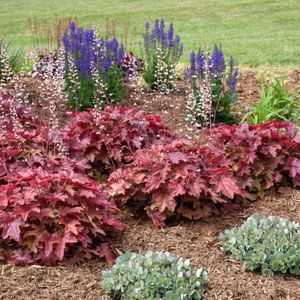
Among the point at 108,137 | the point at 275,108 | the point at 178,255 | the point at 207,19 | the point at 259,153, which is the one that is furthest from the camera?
the point at 207,19

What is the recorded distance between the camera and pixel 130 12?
20922 mm

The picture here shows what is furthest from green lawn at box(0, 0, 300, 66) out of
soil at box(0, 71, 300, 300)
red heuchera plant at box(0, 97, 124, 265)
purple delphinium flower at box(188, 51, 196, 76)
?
red heuchera plant at box(0, 97, 124, 265)

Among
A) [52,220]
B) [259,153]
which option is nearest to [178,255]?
[52,220]

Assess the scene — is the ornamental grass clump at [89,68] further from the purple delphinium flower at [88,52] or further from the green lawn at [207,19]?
the green lawn at [207,19]

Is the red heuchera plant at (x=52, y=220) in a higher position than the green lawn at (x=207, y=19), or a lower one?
higher

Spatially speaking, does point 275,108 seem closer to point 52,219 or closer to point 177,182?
point 177,182

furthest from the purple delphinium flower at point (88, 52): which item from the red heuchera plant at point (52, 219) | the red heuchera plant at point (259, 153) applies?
the red heuchera plant at point (52, 219)

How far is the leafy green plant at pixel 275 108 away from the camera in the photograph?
6.29 metres

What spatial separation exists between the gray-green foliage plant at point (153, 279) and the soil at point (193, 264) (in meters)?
0.11

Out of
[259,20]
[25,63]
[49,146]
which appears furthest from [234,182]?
[259,20]

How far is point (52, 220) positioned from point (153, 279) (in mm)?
794

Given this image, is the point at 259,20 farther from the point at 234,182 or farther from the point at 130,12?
the point at 234,182

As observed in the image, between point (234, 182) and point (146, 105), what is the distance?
8.86 feet

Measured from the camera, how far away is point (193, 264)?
3.89m
